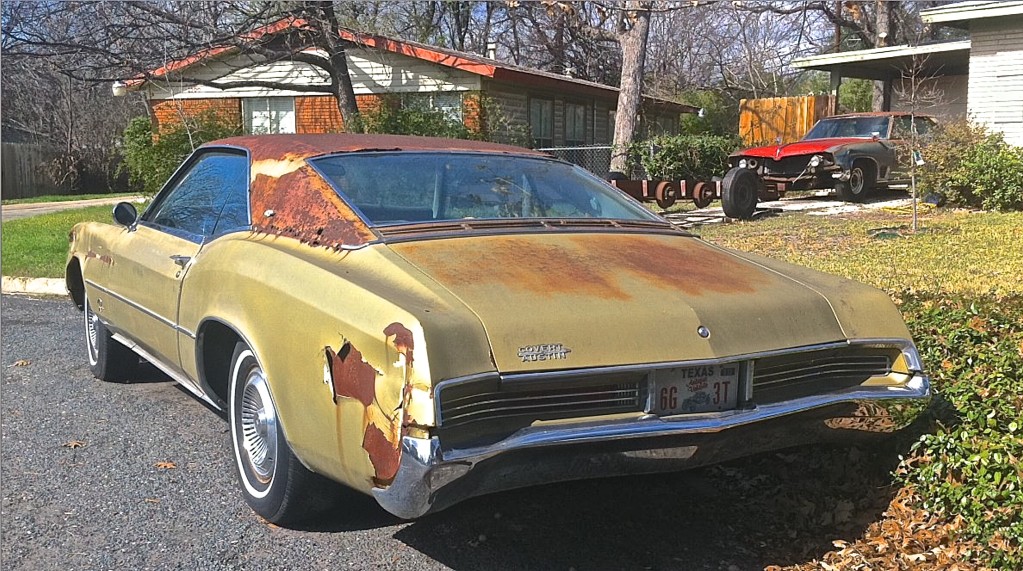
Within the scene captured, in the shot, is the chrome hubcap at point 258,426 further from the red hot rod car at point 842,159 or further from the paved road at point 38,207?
the paved road at point 38,207

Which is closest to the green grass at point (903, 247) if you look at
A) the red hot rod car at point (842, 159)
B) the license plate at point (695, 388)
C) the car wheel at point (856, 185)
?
the red hot rod car at point (842, 159)

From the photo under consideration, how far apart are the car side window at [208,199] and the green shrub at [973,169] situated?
12.5 metres

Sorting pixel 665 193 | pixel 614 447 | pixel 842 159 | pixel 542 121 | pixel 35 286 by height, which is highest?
pixel 542 121

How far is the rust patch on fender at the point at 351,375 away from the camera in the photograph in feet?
9.52

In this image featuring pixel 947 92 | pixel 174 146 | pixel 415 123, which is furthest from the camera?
pixel 947 92

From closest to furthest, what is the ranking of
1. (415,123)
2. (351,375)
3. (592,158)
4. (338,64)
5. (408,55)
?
(351,375) → (415,123) → (338,64) → (408,55) → (592,158)

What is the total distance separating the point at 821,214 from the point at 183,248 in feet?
38.4

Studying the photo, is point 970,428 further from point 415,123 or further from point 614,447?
point 415,123

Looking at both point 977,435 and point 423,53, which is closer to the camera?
point 977,435

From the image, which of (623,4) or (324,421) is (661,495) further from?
(623,4)

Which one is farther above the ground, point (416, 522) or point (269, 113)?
point (269, 113)

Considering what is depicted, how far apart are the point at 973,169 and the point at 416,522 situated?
13.1m

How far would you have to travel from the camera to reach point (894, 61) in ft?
74.6

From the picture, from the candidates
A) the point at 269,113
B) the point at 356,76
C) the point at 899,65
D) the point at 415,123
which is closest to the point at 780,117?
the point at 899,65
